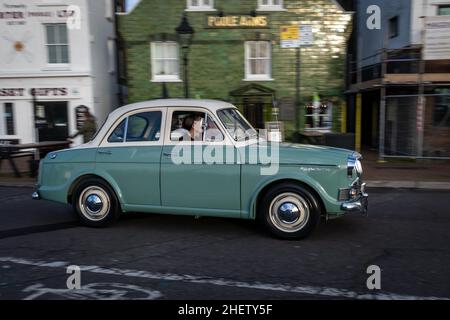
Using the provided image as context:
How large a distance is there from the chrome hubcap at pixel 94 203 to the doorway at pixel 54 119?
11.8 m

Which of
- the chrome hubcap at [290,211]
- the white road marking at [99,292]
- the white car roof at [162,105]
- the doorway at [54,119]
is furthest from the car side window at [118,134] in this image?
the doorway at [54,119]

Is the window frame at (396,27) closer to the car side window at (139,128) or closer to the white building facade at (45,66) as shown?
the white building facade at (45,66)

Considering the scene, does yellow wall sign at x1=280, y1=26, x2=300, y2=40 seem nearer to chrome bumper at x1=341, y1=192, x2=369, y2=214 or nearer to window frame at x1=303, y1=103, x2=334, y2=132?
window frame at x1=303, y1=103, x2=334, y2=132

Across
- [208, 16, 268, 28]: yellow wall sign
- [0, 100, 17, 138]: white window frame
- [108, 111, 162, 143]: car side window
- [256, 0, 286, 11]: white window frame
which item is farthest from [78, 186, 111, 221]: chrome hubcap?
[256, 0, 286, 11]: white window frame

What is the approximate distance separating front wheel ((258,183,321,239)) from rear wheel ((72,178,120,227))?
2.16m

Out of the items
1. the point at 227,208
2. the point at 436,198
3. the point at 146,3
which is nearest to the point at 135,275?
the point at 227,208

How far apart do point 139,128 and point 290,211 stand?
7.85 ft

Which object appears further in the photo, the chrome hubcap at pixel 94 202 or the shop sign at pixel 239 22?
the shop sign at pixel 239 22

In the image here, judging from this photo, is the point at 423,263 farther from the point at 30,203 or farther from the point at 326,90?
the point at 326,90

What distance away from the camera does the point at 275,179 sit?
536 centimetres

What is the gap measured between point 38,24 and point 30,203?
1116 cm

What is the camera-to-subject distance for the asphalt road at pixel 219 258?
397cm

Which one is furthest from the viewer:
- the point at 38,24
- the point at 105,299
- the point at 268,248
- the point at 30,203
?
the point at 38,24

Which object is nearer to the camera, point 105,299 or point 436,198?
point 105,299
